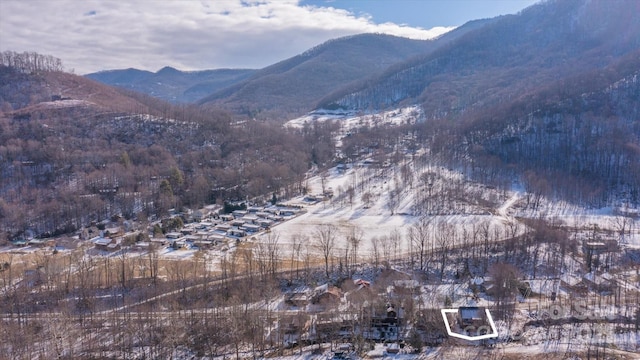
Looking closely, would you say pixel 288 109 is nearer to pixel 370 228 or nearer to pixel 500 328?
pixel 370 228

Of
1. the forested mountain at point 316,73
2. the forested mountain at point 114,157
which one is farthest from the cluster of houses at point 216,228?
the forested mountain at point 316,73

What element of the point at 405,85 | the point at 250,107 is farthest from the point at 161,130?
the point at 405,85

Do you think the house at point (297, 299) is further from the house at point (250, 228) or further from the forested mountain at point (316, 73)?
the forested mountain at point (316, 73)

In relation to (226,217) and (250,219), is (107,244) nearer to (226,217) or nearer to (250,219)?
(226,217)

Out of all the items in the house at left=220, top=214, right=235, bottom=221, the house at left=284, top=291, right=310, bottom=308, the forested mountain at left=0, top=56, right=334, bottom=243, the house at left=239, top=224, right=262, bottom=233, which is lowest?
the house at left=284, top=291, right=310, bottom=308

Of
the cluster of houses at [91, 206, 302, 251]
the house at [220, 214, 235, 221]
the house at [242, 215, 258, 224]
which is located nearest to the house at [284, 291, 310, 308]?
the cluster of houses at [91, 206, 302, 251]

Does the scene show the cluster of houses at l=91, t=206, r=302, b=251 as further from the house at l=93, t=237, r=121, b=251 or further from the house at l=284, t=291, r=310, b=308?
the house at l=284, t=291, r=310, b=308

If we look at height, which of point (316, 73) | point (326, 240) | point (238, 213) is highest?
point (316, 73)

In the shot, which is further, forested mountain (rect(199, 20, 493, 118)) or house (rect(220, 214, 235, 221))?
forested mountain (rect(199, 20, 493, 118))

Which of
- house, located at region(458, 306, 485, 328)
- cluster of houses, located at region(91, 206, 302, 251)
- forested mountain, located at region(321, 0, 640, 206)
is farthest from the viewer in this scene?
forested mountain, located at region(321, 0, 640, 206)

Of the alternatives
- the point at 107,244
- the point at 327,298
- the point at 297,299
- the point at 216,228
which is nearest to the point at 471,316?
the point at 327,298
